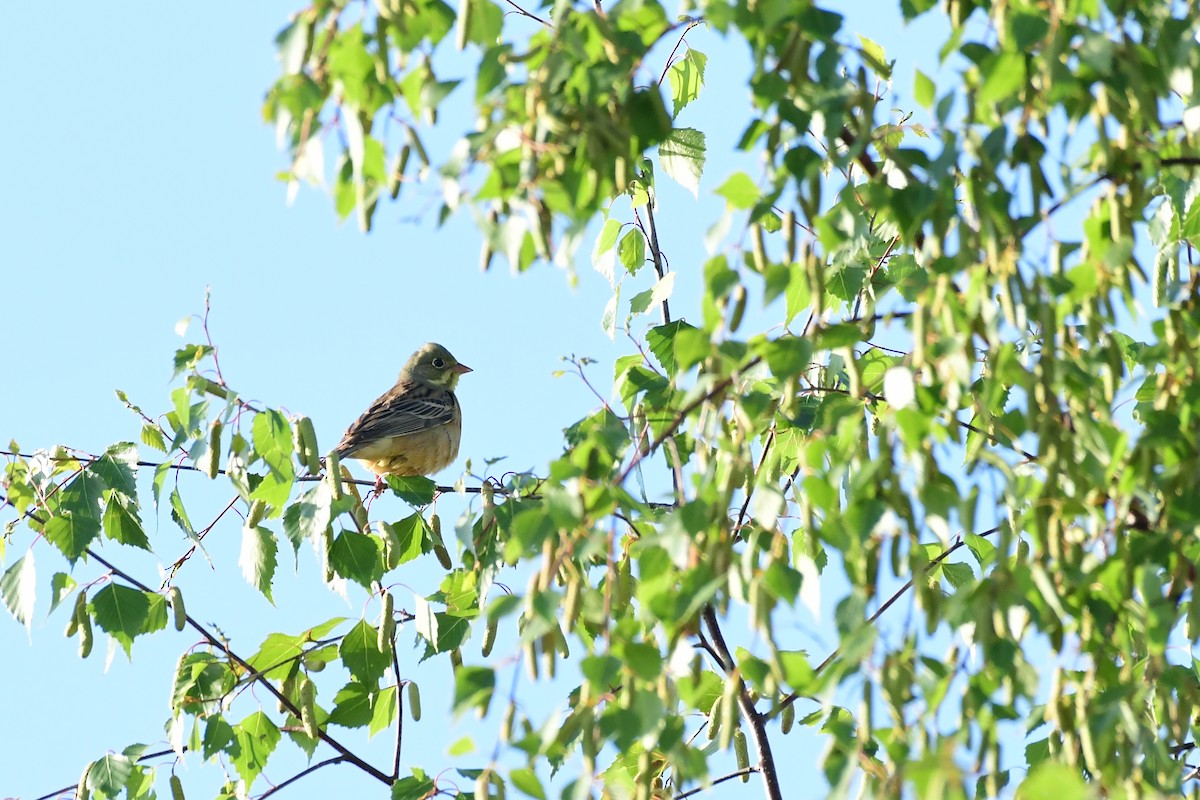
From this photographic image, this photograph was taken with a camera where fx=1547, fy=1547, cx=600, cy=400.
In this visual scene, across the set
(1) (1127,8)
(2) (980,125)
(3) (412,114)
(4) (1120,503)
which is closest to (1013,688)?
(4) (1120,503)

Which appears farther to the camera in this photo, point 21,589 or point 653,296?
point 653,296

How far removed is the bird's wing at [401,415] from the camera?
32.2ft

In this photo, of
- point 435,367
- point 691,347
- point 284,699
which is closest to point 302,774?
point 284,699

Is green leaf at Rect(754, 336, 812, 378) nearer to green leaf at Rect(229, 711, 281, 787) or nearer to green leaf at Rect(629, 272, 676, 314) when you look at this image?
green leaf at Rect(629, 272, 676, 314)

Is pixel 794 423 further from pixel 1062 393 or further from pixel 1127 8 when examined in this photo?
pixel 1127 8

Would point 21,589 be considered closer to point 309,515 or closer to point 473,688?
point 309,515

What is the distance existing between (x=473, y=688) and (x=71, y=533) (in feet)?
8.15

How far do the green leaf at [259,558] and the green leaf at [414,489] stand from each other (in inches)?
20.8

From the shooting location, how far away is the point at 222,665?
17.2ft

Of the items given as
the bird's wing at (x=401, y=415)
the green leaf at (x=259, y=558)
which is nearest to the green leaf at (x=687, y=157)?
the green leaf at (x=259, y=558)

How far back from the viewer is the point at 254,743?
5.34 meters

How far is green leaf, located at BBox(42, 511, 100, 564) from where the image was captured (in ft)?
16.1

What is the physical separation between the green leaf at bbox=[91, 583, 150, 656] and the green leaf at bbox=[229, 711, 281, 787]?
0.55 m

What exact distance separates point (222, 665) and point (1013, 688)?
3075 millimetres
